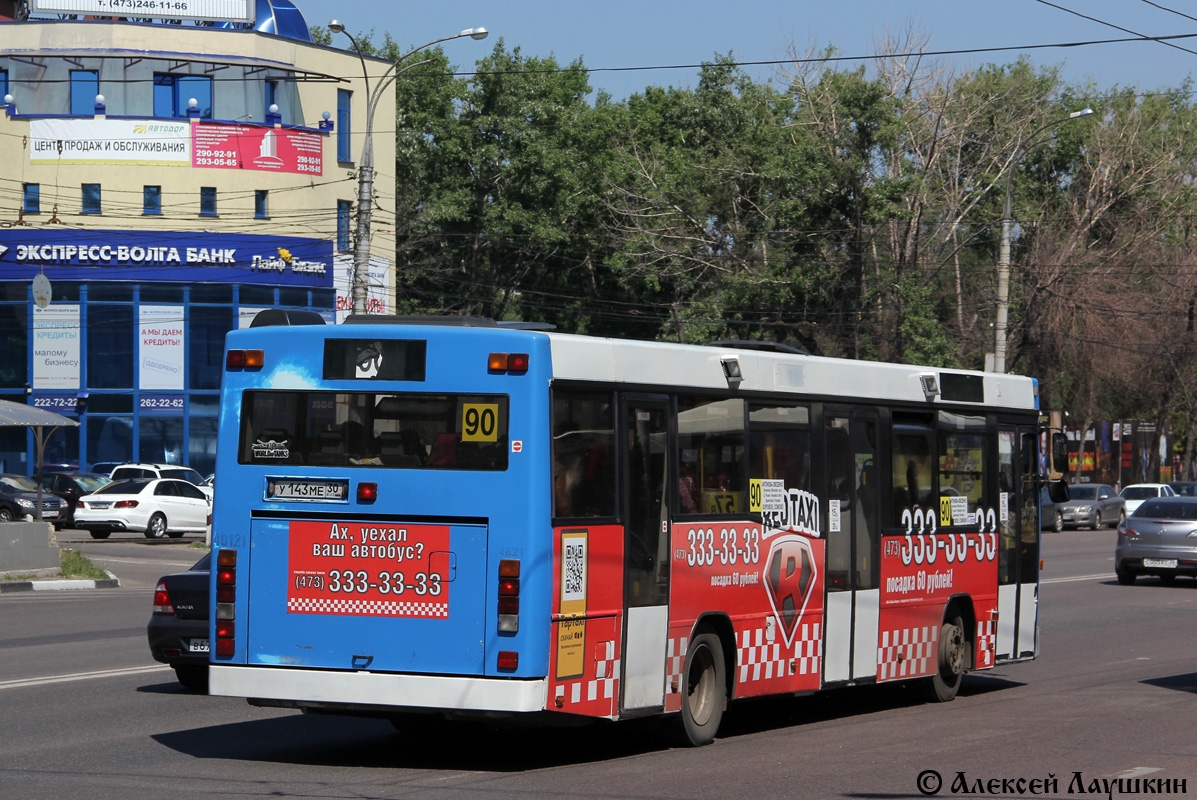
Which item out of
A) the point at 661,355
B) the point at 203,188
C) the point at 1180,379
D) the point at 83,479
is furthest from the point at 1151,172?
the point at 661,355

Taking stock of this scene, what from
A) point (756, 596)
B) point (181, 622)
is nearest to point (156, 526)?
point (181, 622)

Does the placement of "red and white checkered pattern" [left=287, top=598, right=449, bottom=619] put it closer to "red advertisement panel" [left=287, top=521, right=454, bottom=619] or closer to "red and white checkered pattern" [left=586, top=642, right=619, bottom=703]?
"red advertisement panel" [left=287, top=521, right=454, bottom=619]

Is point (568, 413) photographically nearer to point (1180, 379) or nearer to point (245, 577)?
point (245, 577)

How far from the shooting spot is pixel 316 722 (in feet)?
36.7

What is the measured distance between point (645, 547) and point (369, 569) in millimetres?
1702

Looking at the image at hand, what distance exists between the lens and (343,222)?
5188cm

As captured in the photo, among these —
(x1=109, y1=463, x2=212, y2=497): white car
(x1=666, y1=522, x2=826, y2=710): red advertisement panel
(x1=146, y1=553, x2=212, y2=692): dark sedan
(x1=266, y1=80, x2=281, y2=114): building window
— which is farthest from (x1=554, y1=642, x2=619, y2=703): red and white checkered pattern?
(x1=266, y1=80, x2=281, y2=114): building window

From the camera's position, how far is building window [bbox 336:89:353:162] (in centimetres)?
5188

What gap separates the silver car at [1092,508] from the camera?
4788cm

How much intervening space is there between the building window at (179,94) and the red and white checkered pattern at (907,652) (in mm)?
41070

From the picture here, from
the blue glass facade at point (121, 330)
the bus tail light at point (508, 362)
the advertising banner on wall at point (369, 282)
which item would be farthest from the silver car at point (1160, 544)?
the blue glass facade at point (121, 330)

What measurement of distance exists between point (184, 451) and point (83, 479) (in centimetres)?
853

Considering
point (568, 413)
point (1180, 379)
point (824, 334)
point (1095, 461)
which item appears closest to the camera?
point (568, 413)

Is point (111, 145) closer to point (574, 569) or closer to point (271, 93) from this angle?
point (271, 93)
